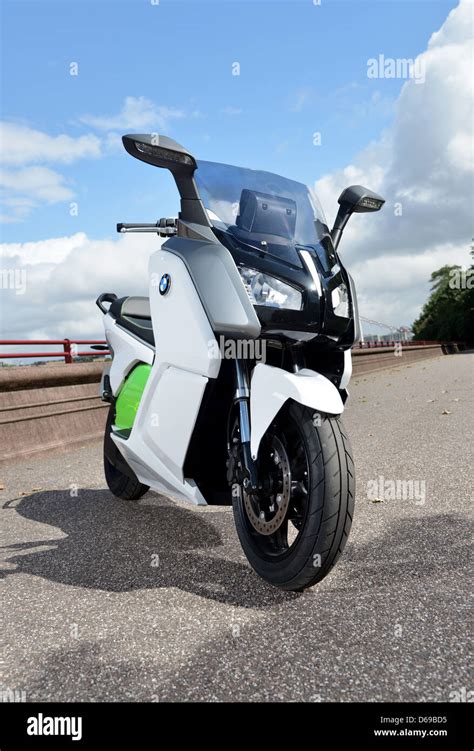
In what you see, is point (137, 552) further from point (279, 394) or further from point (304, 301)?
point (304, 301)

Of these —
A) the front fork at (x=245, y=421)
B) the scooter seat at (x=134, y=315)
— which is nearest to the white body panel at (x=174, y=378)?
the front fork at (x=245, y=421)

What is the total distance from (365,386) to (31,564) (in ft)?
44.0

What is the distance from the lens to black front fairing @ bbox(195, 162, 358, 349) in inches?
107

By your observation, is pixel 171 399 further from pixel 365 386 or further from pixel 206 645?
pixel 365 386

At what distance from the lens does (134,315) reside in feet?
14.5

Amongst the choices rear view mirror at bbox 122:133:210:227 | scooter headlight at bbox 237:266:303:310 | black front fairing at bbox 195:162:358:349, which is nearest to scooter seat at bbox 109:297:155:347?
rear view mirror at bbox 122:133:210:227

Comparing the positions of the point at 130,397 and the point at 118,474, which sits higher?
the point at 130,397

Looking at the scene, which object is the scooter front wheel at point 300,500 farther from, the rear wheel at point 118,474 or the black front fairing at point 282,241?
the rear wheel at point 118,474

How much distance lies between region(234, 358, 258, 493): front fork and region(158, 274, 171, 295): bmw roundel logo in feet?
1.83

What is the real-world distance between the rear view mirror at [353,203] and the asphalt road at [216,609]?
5.67 ft

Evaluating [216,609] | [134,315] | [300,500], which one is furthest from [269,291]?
[134,315]

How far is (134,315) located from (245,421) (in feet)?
6.21

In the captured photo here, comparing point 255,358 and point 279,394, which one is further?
point 255,358
